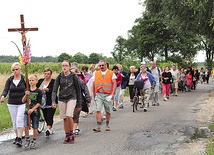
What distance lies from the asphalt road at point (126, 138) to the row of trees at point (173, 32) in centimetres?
1065

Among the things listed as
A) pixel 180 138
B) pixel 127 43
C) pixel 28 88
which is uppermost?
pixel 127 43

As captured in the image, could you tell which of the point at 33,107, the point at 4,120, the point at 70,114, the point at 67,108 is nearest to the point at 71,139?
the point at 70,114

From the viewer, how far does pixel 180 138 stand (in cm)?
991

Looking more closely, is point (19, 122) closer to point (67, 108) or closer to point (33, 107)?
point (33, 107)

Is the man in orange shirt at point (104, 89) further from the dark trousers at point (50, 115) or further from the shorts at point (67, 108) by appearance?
the shorts at point (67, 108)

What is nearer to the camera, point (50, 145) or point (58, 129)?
point (50, 145)

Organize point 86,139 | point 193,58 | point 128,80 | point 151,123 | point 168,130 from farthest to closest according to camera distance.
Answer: point 193,58 < point 128,80 < point 151,123 < point 168,130 < point 86,139

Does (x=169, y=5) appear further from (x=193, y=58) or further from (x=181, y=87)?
(x=193, y=58)

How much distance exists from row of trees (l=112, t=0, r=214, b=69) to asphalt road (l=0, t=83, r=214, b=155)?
1065cm

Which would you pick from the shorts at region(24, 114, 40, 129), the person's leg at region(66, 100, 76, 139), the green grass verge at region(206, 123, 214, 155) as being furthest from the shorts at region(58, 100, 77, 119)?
the green grass verge at region(206, 123, 214, 155)

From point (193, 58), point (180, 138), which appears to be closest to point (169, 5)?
point (180, 138)

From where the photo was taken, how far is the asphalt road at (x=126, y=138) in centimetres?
845

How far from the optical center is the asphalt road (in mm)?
8453

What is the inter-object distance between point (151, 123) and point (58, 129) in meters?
2.90
